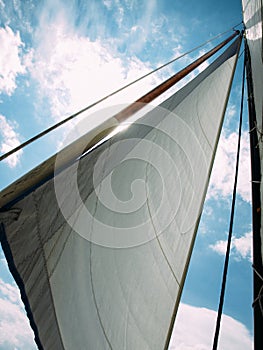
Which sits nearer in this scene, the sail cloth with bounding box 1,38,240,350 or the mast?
the sail cloth with bounding box 1,38,240,350

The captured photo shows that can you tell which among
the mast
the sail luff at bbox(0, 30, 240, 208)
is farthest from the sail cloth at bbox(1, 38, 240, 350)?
the mast

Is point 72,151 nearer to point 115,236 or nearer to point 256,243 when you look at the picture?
point 115,236

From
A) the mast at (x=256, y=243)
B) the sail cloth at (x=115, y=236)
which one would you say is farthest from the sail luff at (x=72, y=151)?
the mast at (x=256, y=243)

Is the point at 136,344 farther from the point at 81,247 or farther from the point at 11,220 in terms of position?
the point at 11,220

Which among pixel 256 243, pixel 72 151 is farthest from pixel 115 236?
pixel 256 243

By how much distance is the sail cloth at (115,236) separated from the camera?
1.55 m

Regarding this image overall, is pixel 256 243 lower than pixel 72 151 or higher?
higher

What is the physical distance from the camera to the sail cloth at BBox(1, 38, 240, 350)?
155 centimetres

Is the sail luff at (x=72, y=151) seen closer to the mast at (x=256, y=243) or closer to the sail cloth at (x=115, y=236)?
the sail cloth at (x=115, y=236)

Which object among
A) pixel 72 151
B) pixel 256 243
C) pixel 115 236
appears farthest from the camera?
pixel 256 243

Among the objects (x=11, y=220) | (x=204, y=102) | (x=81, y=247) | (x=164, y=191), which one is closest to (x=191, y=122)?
(x=204, y=102)

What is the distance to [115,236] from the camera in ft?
7.89

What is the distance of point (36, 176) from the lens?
157 cm

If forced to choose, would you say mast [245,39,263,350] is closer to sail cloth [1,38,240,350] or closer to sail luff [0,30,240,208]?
sail cloth [1,38,240,350]
